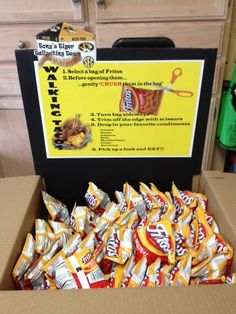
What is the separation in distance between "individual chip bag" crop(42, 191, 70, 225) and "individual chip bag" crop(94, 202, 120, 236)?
0.09 meters

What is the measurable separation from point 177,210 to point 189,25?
0.65m

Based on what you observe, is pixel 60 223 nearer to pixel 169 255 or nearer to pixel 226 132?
pixel 169 255

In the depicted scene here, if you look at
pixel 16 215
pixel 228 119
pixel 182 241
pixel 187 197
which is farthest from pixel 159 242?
pixel 228 119

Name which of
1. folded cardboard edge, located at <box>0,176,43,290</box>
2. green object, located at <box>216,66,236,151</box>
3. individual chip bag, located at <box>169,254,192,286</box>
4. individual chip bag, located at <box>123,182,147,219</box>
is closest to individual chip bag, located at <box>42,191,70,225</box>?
folded cardboard edge, located at <box>0,176,43,290</box>

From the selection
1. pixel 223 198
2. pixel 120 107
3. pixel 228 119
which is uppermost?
pixel 120 107

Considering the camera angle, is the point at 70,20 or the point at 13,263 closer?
the point at 13,263

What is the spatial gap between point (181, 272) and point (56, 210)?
27 centimetres

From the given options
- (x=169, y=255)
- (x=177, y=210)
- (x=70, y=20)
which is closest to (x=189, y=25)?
(x=70, y=20)

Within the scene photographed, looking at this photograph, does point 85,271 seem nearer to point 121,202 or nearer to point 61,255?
point 61,255

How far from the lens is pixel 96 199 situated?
0.58m

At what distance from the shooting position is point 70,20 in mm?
925

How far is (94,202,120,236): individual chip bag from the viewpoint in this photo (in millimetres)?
518

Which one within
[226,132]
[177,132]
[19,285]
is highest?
[177,132]

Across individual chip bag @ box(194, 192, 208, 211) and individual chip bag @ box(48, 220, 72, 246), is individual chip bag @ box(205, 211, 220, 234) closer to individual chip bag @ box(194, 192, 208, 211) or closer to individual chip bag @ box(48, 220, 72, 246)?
individual chip bag @ box(194, 192, 208, 211)
